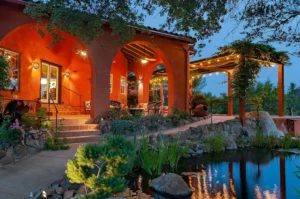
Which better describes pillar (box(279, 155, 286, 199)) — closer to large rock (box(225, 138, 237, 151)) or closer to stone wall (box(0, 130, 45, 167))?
large rock (box(225, 138, 237, 151))

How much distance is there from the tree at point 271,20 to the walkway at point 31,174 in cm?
436

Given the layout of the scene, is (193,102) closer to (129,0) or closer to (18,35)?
(18,35)

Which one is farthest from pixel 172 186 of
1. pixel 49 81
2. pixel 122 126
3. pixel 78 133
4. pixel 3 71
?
pixel 49 81

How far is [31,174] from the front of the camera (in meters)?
4.99

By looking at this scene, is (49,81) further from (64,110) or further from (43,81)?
(64,110)

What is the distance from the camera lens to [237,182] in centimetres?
577

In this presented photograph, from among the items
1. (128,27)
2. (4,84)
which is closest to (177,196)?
(128,27)

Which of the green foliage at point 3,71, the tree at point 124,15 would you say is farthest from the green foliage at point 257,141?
the green foliage at point 3,71

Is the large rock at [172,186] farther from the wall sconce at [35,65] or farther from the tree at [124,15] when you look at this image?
the wall sconce at [35,65]

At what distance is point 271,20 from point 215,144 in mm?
5100

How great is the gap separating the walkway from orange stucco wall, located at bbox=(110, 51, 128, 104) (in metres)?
8.19

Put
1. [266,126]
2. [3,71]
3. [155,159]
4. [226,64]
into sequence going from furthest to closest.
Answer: [226,64], [266,126], [3,71], [155,159]

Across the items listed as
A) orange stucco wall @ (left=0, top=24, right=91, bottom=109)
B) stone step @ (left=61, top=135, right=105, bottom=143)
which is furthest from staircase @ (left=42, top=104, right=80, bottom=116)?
stone step @ (left=61, top=135, right=105, bottom=143)

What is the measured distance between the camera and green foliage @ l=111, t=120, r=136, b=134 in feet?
29.6
